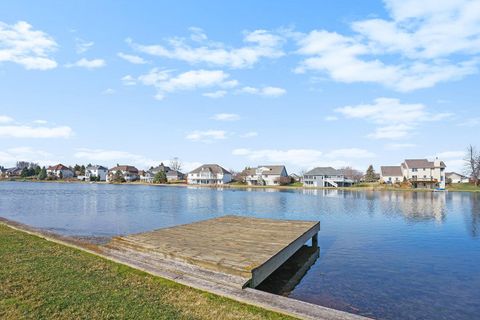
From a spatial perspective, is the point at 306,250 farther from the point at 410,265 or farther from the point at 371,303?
the point at 371,303

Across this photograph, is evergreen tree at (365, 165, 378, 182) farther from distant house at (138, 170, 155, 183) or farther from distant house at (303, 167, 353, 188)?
distant house at (138, 170, 155, 183)

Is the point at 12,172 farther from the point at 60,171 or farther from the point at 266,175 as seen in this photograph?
the point at 266,175

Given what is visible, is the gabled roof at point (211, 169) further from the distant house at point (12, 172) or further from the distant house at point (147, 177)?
the distant house at point (12, 172)

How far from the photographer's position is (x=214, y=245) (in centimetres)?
1066

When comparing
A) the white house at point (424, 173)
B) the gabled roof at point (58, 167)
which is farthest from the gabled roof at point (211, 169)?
the gabled roof at point (58, 167)

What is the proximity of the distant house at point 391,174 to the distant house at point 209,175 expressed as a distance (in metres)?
53.7

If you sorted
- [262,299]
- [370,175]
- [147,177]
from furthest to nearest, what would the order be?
[147,177] → [370,175] → [262,299]

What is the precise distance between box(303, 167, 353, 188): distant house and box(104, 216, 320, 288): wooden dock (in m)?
83.0

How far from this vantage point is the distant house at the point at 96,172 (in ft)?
461

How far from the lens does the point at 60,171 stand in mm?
146750

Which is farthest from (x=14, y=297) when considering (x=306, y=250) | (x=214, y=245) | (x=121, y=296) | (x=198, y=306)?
(x=306, y=250)

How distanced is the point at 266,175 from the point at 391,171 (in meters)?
39.4

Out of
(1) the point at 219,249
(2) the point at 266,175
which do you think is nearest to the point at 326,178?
(2) the point at 266,175

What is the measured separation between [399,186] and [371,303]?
80075 millimetres
